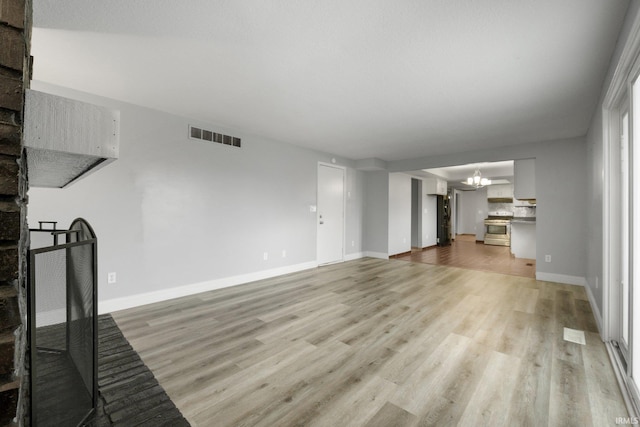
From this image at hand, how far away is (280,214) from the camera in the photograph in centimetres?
504

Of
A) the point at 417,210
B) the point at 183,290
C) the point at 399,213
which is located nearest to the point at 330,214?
the point at 399,213

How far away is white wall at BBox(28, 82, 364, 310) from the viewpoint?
10.2 ft

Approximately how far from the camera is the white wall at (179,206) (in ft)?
10.2

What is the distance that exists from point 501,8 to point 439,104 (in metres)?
1.54

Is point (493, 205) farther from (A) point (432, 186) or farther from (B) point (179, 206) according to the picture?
(B) point (179, 206)

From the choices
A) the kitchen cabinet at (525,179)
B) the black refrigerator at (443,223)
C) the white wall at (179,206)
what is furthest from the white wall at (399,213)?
the white wall at (179,206)

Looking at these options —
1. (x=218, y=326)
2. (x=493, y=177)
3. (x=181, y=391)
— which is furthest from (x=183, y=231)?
(x=493, y=177)

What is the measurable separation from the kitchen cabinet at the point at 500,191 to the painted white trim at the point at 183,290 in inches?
344

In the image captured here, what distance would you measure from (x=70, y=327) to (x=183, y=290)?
7.40 ft

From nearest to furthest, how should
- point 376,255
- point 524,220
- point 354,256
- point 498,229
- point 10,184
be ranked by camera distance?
point 10,184, point 354,256, point 376,255, point 524,220, point 498,229

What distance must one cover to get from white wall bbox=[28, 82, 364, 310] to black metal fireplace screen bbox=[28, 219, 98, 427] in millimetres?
1683

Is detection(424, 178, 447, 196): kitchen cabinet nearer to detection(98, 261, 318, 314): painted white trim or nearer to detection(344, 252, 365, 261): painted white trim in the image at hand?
detection(344, 252, 365, 261): painted white trim

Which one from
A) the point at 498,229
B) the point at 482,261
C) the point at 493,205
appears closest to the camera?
the point at 482,261

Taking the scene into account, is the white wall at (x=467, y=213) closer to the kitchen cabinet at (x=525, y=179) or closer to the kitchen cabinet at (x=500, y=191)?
the kitchen cabinet at (x=500, y=191)
